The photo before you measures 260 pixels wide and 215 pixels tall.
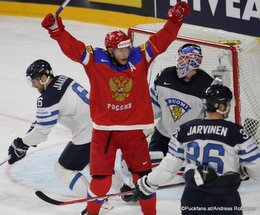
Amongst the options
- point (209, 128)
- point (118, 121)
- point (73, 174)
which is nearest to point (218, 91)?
point (209, 128)

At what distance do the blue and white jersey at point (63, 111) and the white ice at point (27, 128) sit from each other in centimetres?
51

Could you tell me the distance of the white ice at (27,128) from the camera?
17.2ft

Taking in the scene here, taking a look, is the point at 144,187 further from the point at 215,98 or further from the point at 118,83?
the point at 118,83

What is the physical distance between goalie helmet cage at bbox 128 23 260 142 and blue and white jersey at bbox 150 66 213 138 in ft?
1.39

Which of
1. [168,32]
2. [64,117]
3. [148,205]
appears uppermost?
[168,32]

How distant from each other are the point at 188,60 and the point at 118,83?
2.21 ft

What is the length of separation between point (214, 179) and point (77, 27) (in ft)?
23.0

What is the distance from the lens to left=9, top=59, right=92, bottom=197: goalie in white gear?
4.94 meters

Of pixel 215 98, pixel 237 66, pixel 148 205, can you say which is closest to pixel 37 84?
pixel 148 205

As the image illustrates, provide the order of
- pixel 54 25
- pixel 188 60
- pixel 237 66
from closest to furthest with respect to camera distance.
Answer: pixel 54 25 → pixel 188 60 → pixel 237 66

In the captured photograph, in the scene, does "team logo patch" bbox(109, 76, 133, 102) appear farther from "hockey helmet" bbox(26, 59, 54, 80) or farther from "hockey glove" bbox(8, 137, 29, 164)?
"hockey glove" bbox(8, 137, 29, 164)

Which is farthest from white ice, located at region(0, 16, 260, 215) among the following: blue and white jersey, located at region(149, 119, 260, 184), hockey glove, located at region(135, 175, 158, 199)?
blue and white jersey, located at region(149, 119, 260, 184)

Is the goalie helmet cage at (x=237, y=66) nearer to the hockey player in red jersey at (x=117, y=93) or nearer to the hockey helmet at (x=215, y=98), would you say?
the hockey player in red jersey at (x=117, y=93)

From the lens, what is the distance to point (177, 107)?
5.25m
